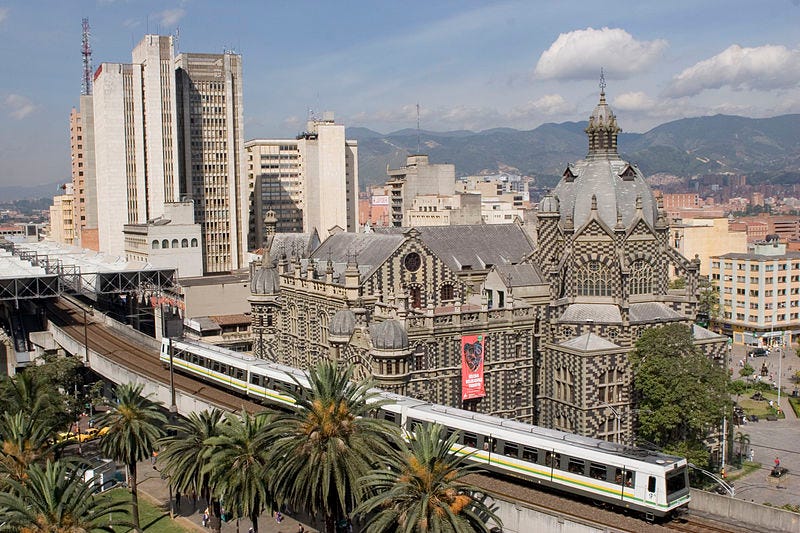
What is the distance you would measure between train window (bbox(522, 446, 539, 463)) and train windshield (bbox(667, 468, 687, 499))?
878cm

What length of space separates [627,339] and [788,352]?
85496 millimetres

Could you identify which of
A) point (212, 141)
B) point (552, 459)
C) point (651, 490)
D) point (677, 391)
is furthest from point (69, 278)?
point (651, 490)

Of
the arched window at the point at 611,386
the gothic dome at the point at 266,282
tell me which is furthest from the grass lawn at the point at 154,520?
the arched window at the point at 611,386

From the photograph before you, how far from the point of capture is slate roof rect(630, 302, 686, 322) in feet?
265

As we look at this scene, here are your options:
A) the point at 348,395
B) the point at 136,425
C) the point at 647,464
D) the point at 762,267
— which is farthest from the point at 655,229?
the point at 762,267

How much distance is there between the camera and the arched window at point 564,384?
260 feet

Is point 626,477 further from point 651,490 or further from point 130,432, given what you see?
point 130,432

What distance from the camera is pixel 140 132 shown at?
621 ft

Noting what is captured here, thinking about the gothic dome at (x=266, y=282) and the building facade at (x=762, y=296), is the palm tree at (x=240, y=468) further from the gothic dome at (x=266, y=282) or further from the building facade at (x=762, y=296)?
the building facade at (x=762, y=296)

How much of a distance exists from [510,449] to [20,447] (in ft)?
102

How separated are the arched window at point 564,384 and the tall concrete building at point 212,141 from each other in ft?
422

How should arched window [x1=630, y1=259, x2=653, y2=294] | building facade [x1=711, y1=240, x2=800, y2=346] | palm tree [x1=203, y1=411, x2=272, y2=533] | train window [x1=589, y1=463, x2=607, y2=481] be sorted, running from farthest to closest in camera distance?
building facade [x1=711, y1=240, x2=800, y2=346], arched window [x1=630, y1=259, x2=653, y2=294], train window [x1=589, y1=463, x2=607, y2=481], palm tree [x1=203, y1=411, x2=272, y2=533]

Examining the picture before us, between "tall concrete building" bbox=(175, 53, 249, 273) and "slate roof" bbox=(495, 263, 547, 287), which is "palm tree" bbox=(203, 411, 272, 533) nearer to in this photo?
"slate roof" bbox=(495, 263, 547, 287)

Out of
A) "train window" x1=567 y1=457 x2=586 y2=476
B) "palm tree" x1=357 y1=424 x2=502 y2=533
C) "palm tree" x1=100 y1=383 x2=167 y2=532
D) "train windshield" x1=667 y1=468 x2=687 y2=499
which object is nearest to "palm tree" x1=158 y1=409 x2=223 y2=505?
"palm tree" x1=100 y1=383 x2=167 y2=532
